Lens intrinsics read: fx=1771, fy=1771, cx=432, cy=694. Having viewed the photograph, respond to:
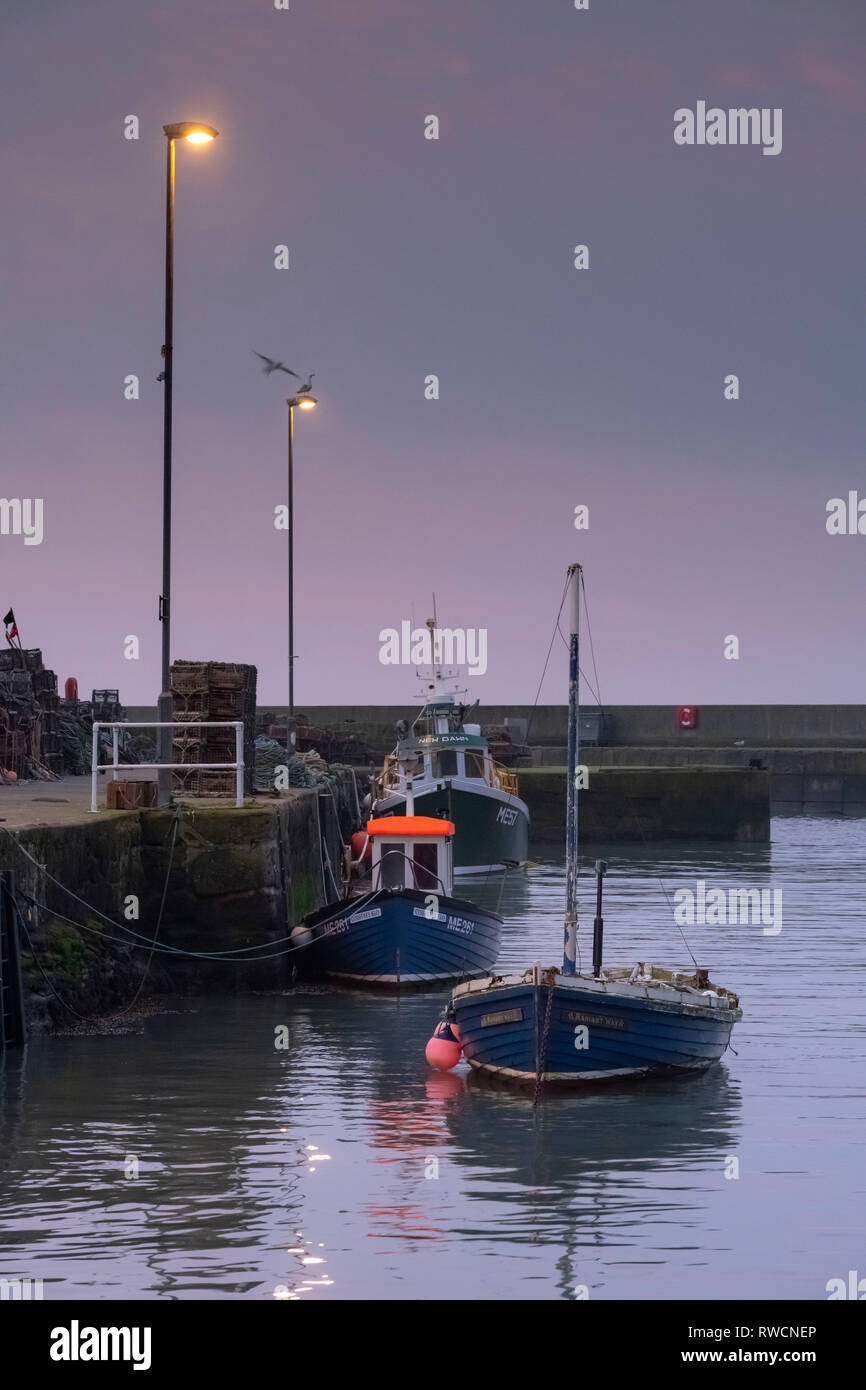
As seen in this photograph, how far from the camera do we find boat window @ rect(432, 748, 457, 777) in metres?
48.9

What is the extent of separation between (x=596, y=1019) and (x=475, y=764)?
32.3m

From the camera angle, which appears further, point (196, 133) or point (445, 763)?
point (445, 763)

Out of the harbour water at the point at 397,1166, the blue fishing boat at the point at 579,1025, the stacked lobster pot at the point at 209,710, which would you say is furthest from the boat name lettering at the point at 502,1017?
the stacked lobster pot at the point at 209,710

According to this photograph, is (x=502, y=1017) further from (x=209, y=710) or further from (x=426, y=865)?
(x=209, y=710)

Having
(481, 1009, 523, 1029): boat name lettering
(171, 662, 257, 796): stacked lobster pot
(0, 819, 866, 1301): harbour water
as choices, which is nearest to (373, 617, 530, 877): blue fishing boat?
(171, 662, 257, 796): stacked lobster pot

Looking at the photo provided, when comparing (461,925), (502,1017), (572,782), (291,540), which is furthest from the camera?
(291,540)

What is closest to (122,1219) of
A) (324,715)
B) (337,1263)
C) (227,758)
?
(337,1263)

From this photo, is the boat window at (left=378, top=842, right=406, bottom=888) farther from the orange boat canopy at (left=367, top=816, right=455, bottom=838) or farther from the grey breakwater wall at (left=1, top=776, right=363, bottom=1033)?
the grey breakwater wall at (left=1, top=776, right=363, bottom=1033)

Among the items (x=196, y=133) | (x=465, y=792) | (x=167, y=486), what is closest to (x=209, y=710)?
(x=167, y=486)

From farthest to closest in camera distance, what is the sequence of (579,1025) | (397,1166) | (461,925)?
(461,925) < (579,1025) < (397,1166)

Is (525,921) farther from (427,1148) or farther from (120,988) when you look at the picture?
(427,1148)

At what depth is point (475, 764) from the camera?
49969 mm

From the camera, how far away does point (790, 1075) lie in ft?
61.8

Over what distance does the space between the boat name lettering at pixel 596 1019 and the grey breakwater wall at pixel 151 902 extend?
5886mm
